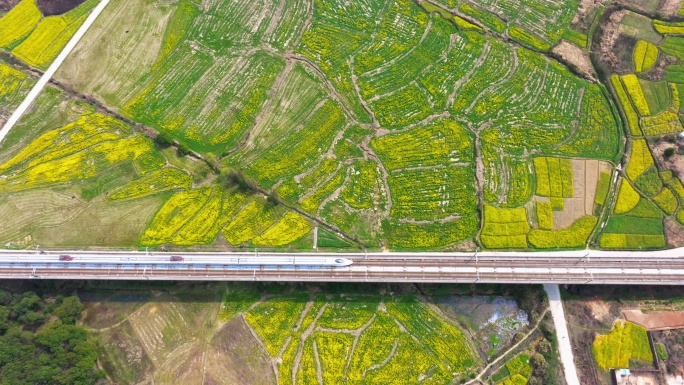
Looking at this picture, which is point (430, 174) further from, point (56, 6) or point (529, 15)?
point (56, 6)

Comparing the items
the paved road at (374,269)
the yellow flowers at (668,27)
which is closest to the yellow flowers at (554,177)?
the paved road at (374,269)

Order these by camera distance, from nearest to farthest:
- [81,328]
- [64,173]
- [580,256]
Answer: [81,328], [580,256], [64,173]

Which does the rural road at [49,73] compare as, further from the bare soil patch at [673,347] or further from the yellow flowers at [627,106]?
the bare soil patch at [673,347]

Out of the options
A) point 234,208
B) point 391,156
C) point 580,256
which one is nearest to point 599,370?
point 580,256

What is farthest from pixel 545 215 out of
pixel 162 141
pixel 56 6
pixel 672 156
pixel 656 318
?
pixel 56 6

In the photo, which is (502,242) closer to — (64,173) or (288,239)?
(288,239)
